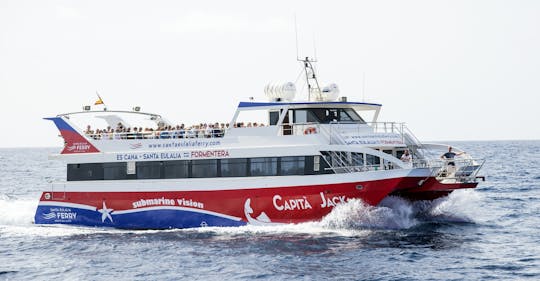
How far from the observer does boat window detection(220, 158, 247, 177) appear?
83.5 ft

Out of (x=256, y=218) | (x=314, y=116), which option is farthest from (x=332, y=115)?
(x=256, y=218)

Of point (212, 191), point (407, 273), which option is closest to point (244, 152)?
point (212, 191)

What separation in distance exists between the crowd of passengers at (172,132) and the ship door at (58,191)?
7.45 feet

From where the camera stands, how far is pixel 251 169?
25.3m

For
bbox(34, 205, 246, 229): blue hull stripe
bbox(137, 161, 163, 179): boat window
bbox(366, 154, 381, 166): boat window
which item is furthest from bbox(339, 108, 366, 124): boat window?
bbox(137, 161, 163, 179): boat window

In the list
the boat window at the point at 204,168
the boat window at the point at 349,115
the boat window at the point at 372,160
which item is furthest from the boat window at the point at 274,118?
the boat window at the point at 372,160

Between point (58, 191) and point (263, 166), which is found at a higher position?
point (263, 166)

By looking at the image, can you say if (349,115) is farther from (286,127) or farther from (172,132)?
(172,132)

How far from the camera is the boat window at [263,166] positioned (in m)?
25.0

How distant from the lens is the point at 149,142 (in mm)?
27156

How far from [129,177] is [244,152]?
4.82 m

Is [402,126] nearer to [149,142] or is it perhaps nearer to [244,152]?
[244,152]

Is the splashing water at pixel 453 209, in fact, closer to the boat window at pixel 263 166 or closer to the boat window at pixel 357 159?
the boat window at pixel 357 159

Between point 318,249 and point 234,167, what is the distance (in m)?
5.31
